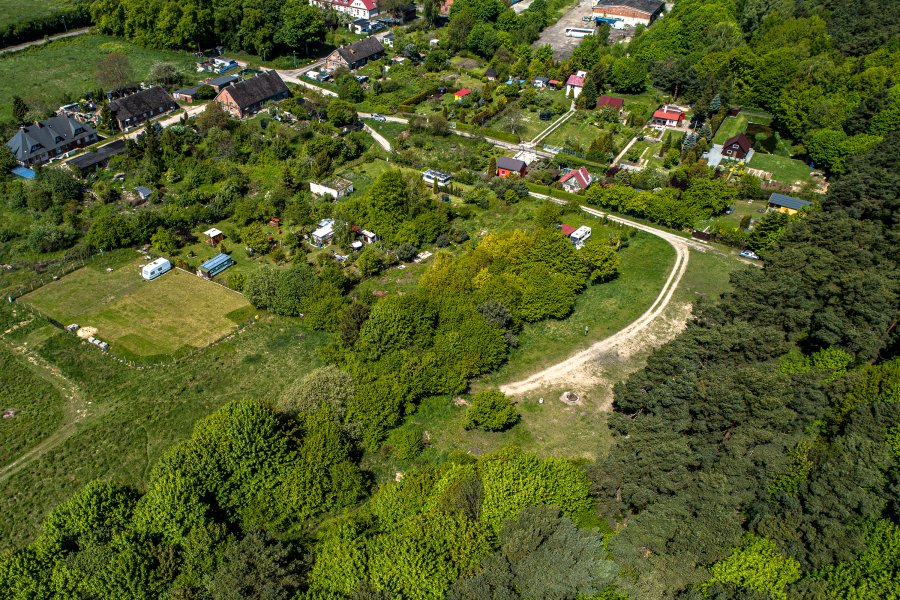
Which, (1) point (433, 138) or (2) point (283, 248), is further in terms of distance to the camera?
(1) point (433, 138)

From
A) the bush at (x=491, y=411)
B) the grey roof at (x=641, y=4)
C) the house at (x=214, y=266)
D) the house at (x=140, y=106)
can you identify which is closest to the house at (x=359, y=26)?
the house at (x=140, y=106)

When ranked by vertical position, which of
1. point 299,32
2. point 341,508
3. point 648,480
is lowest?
point 341,508

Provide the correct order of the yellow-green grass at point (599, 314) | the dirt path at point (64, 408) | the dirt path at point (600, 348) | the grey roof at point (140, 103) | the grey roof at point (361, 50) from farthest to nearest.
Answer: the grey roof at point (361, 50) → the grey roof at point (140, 103) → the yellow-green grass at point (599, 314) → the dirt path at point (600, 348) → the dirt path at point (64, 408)

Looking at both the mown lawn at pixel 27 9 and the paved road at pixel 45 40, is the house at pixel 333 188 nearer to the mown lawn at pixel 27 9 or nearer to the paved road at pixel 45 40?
the paved road at pixel 45 40

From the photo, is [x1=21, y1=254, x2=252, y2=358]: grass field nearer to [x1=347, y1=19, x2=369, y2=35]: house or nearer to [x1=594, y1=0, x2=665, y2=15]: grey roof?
[x1=347, y1=19, x2=369, y2=35]: house

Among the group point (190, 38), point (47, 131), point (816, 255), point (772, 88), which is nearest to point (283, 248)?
point (47, 131)

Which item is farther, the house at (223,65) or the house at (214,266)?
the house at (223,65)

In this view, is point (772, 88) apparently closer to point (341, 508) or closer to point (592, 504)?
point (592, 504)
